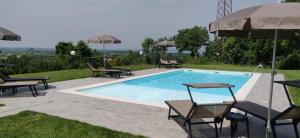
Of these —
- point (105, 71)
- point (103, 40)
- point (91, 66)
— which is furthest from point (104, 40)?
point (105, 71)

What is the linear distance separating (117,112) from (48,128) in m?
1.71

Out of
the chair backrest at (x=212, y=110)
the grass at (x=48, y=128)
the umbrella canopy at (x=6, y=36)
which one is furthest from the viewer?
the umbrella canopy at (x=6, y=36)

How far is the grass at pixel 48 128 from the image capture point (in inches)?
186

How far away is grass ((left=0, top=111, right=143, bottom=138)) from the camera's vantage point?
4.71 m

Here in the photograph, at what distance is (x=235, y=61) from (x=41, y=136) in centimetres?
2955

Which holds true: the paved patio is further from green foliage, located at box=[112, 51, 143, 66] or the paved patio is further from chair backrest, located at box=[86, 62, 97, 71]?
green foliage, located at box=[112, 51, 143, 66]

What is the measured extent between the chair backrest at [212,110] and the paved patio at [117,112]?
49cm

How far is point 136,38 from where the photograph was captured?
1512 inches

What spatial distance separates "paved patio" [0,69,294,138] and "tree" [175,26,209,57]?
35.4 m

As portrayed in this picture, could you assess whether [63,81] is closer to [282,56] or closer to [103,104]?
[103,104]

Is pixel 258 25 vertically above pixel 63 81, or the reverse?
pixel 258 25

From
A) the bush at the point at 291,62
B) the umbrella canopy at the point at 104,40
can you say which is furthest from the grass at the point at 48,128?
the bush at the point at 291,62

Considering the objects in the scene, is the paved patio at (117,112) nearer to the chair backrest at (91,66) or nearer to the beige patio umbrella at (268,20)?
the beige patio umbrella at (268,20)

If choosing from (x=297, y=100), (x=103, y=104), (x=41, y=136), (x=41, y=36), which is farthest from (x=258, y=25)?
(x=41, y=36)
